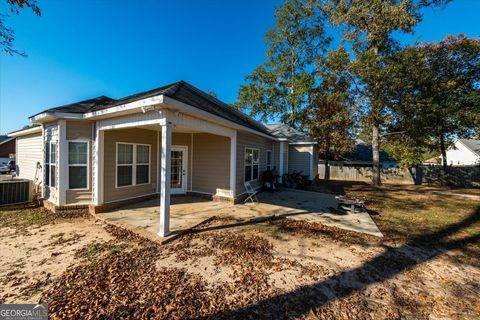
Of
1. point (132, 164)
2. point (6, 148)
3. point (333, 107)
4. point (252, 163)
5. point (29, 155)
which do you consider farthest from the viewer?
point (6, 148)

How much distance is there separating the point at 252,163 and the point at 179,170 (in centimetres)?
330

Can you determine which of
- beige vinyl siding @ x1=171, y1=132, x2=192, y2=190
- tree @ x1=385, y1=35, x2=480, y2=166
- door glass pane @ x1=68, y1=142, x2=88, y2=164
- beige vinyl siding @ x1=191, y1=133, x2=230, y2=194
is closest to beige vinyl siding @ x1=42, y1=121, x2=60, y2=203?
door glass pane @ x1=68, y1=142, x2=88, y2=164

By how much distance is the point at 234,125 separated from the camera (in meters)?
6.86

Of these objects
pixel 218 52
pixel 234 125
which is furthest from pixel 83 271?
pixel 218 52

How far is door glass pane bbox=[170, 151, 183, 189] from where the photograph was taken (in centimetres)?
863

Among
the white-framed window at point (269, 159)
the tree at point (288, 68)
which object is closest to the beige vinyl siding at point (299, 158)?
the white-framed window at point (269, 159)

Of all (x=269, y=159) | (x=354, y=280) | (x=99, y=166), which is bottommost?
(x=354, y=280)

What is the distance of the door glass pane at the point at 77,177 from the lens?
6.29m

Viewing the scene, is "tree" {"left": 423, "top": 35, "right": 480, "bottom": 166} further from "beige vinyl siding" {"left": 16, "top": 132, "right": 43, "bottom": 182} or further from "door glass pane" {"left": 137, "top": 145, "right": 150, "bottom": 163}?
"beige vinyl siding" {"left": 16, "top": 132, "right": 43, "bottom": 182}

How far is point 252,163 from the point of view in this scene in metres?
9.61

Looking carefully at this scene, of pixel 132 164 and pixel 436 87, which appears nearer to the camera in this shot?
pixel 132 164

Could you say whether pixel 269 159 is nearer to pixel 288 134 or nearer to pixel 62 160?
pixel 288 134

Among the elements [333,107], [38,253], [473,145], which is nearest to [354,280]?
[38,253]

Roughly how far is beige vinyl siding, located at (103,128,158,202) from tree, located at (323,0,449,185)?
12.6m
